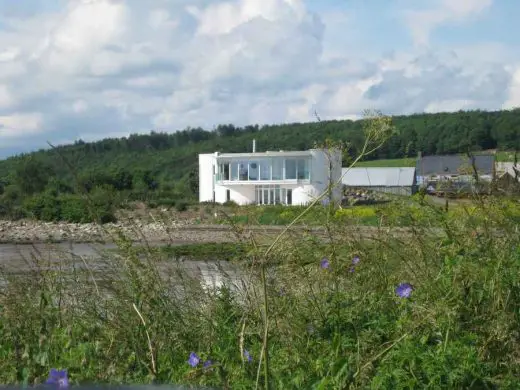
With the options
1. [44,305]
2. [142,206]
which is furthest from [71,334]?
[142,206]

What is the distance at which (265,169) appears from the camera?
74188mm

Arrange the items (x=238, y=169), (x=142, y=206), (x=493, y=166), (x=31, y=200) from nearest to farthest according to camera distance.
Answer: (x=493, y=166), (x=142, y=206), (x=31, y=200), (x=238, y=169)

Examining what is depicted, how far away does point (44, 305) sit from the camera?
554 cm

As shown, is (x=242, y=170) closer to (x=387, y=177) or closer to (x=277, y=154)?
(x=277, y=154)

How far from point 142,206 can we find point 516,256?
3860 mm

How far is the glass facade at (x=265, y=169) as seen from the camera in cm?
7238

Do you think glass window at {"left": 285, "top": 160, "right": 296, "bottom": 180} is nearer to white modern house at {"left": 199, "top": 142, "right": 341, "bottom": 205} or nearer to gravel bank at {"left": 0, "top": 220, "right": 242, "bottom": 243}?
Answer: white modern house at {"left": 199, "top": 142, "right": 341, "bottom": 205}

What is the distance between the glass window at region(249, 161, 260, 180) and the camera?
74.4 meters

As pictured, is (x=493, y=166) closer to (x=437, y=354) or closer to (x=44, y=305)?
(x=437, y=354)

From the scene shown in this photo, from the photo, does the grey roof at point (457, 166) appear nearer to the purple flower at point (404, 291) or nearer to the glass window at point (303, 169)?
the purple flower at point (404, 291)

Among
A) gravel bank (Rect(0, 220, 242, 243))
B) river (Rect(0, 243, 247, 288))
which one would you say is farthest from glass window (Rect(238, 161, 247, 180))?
river (Rect(0, 243, 247, 288))

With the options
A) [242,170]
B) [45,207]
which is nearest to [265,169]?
[242,170]

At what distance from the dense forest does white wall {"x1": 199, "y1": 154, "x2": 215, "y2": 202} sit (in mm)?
3053

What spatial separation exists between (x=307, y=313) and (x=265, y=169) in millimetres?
69276
